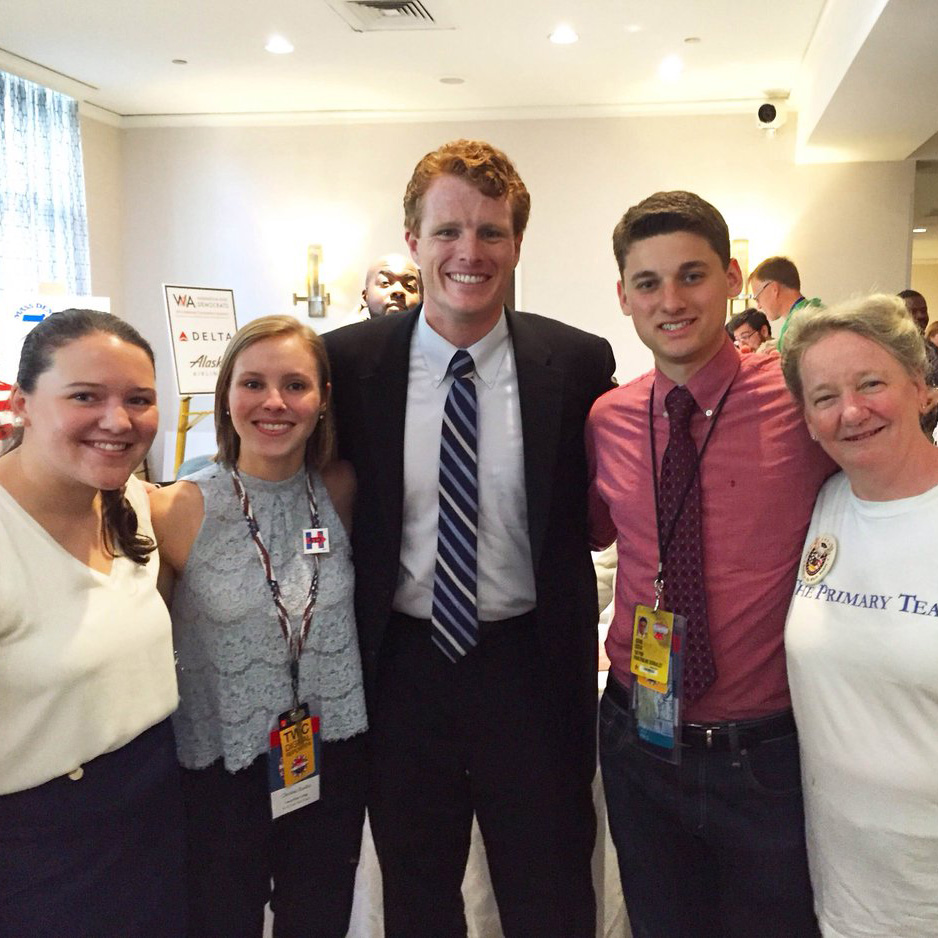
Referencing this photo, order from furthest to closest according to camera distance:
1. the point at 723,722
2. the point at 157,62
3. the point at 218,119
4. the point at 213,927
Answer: the point at 218,119
the point at 157,62
the point at 213,927
the point at 723,722

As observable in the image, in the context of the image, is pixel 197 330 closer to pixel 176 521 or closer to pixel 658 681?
pixel 176 521

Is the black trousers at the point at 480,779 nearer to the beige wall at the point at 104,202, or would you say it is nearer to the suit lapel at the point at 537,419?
the suit lapel at the point at 537,419

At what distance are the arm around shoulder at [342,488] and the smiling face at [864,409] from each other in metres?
0.96

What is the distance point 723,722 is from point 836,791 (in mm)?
223

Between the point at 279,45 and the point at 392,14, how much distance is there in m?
0.98

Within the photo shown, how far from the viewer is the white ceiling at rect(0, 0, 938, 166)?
4863mm

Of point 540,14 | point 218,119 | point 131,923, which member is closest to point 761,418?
point 131,923

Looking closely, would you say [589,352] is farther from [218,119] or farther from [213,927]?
[218,119]

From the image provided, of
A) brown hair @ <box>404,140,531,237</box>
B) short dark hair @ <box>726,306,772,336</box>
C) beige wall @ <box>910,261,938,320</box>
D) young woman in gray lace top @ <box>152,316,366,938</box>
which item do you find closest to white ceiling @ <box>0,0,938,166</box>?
short dark hair @ <box>726,306,772,336</box>

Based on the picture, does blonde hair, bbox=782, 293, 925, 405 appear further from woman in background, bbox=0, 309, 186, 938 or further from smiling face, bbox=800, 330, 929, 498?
woman in background, bbox=0, 309, 186, 938

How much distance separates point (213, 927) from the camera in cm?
162

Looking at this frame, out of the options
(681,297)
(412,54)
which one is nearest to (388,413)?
(681,297)

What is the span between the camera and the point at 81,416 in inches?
54.0

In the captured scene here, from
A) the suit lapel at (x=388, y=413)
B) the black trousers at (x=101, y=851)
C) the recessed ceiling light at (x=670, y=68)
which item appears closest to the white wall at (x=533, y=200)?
the recessed ceiling light at (x=670, y=68)
